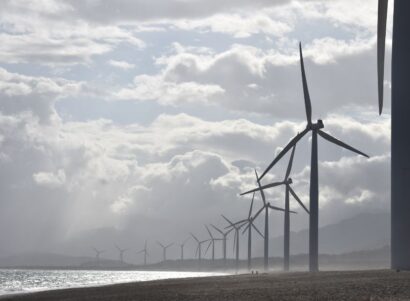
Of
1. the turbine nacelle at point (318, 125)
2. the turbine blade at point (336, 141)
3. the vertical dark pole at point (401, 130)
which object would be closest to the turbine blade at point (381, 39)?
the vertical dark pole at point (401, 130)

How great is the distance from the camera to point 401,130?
47.7 metres

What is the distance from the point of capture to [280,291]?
45188 millimetres

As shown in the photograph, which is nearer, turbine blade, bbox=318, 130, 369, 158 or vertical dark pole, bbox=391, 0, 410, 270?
vertical dark pole, bbox=391, 0, 410, 270

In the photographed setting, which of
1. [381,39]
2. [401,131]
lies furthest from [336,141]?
[381,39]

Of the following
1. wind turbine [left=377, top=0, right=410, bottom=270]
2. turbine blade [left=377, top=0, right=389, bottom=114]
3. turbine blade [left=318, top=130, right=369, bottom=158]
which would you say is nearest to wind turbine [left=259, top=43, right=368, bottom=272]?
turbine blade [left=318, top=130, right=369, bottom=158]

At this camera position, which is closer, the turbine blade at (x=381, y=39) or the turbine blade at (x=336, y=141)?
the turbine blade at (x=381, y=39)

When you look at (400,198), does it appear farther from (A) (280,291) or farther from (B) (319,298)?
(B) (319,298)

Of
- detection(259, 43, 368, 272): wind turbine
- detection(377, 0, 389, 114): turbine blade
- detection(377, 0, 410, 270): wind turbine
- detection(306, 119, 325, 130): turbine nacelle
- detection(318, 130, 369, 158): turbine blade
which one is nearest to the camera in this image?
detection(377, 0, 389, 114): turbine blade

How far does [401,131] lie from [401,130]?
0.20ft

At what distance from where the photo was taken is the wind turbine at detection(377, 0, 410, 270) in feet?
155

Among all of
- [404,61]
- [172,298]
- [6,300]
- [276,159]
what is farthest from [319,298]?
[276,159]

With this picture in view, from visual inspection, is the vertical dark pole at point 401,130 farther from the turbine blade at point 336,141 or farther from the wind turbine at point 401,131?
the turbine blade at point 336,141

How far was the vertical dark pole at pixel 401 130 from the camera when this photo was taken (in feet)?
155

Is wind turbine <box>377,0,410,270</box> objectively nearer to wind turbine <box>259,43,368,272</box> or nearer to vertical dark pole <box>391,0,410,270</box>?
vertical dark pole <box>391,0,410,270</box>
